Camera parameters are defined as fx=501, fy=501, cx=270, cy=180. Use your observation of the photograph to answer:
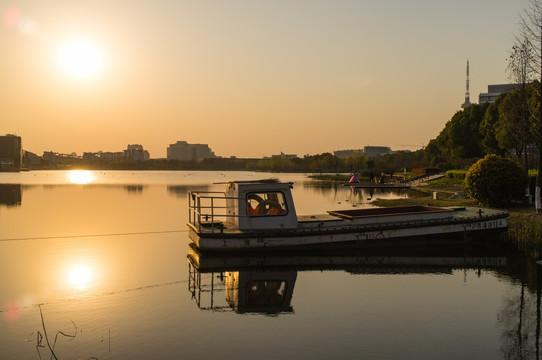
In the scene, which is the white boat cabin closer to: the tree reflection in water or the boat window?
the boat window

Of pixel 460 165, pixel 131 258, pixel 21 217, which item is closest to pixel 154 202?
pixel 21 217

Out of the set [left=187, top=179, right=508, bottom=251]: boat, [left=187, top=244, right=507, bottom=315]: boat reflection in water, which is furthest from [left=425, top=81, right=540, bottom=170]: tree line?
[left=187, top=244, right=507, bottom=315]: boat reflection in water

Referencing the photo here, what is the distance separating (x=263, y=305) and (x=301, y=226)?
747cm

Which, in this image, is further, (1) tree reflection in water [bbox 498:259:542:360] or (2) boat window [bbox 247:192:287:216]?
(2) boat window [bbox 247:192:287:216]

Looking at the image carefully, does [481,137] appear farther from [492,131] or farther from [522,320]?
[522,320]

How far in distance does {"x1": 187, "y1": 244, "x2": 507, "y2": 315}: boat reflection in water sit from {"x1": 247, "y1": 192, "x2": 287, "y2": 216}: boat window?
71.6 inches

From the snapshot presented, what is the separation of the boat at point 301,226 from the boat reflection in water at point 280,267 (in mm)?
490

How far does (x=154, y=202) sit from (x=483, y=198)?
2838 cm

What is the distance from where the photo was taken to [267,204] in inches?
824

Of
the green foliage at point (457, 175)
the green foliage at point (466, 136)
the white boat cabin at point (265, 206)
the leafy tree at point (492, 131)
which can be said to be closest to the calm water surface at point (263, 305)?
the white boat cabin at point (265, 206)

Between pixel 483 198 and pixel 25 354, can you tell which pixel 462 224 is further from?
pixel 25 354

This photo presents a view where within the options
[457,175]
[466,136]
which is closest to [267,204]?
[457,175]

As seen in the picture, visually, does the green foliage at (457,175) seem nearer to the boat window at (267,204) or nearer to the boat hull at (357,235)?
the boat hull at (357,235)

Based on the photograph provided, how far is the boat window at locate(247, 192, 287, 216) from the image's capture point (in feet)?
68.0
